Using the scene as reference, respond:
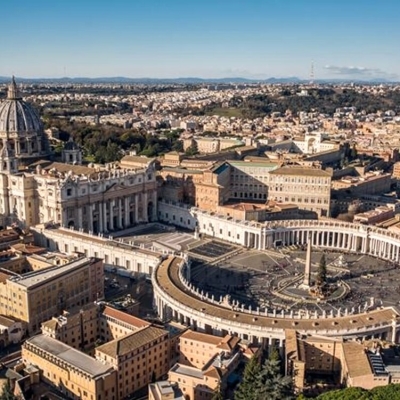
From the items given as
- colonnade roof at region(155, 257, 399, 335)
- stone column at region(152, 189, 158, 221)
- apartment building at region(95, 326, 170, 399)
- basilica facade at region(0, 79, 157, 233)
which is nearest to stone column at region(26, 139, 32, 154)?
basilica facade at region(0, 79, 157, 233)

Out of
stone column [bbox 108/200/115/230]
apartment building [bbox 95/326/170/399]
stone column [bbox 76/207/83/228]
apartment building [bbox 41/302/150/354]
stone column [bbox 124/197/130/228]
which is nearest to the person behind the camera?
apartment building [bbox 95/326/170/399]

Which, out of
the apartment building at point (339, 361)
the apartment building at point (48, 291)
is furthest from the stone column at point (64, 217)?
the apartment building at point (339, 361)

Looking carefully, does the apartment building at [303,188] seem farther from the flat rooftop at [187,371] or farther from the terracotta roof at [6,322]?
the flat rooftop at [187,371]

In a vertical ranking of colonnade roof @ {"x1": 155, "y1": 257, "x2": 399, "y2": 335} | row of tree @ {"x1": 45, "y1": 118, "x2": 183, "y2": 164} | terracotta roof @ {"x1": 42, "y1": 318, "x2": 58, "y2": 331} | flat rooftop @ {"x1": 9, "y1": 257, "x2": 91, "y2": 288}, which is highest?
row of tree @ {"x1": 45, "y1": 118, "x2": 183, "y2": 164}

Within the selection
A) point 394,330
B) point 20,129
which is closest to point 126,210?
point 20,129

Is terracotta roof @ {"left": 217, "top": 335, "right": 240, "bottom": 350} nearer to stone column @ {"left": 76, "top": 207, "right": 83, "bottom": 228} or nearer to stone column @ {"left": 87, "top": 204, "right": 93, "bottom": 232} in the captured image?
stone column @ {"left": 76, "top": 207, "right": 83, "bottom": 228}

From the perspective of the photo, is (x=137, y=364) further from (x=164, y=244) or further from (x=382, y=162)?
(x=382, y=162)
